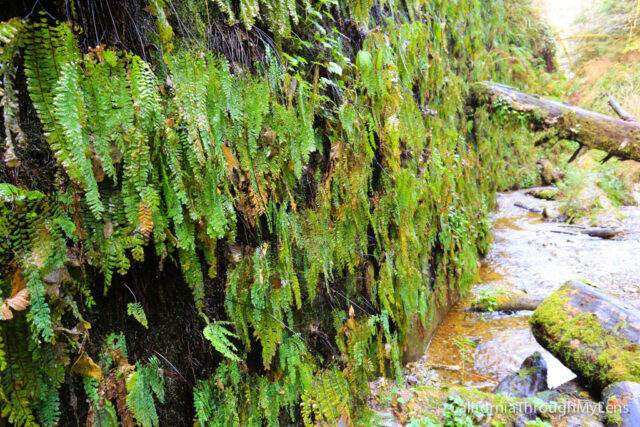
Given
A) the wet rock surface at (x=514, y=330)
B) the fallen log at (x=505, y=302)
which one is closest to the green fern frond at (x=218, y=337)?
the wet rock surface at (x=514, y=330)

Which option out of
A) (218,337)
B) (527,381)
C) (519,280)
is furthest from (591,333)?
(218,337)

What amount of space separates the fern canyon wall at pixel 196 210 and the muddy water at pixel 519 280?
3.09 feet

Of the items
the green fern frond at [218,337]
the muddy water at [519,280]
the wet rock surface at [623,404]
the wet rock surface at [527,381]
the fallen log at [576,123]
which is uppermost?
the fallen log at [576,123]

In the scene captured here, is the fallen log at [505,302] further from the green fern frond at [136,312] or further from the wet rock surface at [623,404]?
the green fern frond at [136,312]

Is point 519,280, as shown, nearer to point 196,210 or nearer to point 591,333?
point 591,333

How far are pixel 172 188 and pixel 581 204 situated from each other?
10.1 meters

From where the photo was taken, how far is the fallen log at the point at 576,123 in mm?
5227

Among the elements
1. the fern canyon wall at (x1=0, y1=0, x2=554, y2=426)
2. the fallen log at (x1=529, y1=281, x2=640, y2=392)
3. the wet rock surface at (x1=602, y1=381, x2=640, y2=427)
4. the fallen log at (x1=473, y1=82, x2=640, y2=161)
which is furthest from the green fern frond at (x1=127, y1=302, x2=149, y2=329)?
the fallen log at (x1=473, y1=82, x2=640, y2=161)

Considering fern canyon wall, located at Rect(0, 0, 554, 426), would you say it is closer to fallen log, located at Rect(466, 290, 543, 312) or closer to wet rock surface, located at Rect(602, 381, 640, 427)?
wet rock surface, located at Rect(602, 381, 640, 427)

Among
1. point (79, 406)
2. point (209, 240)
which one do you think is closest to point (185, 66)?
point (209, 240)

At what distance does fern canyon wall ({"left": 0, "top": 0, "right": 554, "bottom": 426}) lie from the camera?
42.5 inches

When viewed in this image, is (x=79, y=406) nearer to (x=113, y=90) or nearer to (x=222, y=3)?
(x=113, y=90)

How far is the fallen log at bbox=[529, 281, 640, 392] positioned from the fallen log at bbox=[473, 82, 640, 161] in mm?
2889

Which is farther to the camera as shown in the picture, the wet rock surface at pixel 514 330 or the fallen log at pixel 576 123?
the fallen log at pixel 576 123
